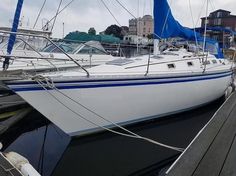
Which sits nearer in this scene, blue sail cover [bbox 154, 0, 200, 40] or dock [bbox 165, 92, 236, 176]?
dock [bbox 165, 92, 236, 176]

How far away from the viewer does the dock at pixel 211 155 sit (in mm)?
3394

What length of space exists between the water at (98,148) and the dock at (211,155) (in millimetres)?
828

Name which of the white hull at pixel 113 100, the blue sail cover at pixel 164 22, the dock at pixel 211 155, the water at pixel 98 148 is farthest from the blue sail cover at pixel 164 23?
the dock at pixel 211 155

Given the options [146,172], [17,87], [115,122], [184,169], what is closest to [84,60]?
[115,122]

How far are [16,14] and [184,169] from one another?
448 centimetres

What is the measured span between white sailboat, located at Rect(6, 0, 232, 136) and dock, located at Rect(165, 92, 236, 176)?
1330mm

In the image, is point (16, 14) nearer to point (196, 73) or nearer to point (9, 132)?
point (9, 132)

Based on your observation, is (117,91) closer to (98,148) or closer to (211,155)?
(98,148)

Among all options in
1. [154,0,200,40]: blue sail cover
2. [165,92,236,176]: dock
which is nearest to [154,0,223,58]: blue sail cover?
[154,0,200,40]: blue sail cover

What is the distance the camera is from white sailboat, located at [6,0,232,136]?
496cm

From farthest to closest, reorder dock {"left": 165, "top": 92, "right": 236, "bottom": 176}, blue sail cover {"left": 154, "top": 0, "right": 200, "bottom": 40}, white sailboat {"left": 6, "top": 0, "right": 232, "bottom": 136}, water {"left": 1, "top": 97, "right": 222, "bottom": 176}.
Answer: blue sail cover {"left": 154, "top": 0, "right": 200, "bottom": 40} → white sailboat {"left": 6, "top": 0, "right": 232, "bottom": 136} → water {"left": 1, "top": 97, "right": 222, "bottom": 176} → dock {"left": 165, "top": 92, "right": 236, "bottom": 176}

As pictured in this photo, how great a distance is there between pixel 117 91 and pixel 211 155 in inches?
86.8

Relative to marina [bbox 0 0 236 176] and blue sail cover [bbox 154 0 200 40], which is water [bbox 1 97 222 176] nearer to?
marina [bbox 0 0 236 176]

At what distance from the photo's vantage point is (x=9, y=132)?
6238 mm
